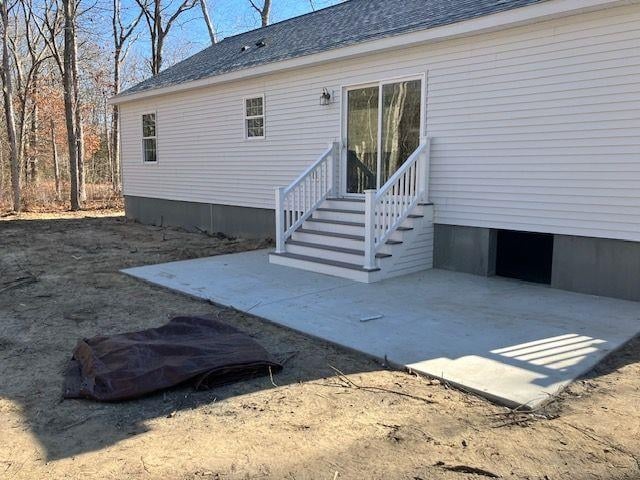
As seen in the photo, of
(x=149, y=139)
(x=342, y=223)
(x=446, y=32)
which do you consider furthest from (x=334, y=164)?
(x=149, y=139)

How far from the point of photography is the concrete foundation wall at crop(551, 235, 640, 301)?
5773 millimetres

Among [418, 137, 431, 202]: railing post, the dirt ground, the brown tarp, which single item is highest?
[418, 137, 431, 202]: railing post

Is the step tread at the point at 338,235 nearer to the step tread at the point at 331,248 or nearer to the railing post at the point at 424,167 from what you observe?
the step tread at the point at 331,248

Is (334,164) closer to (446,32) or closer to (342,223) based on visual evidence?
(342,223)

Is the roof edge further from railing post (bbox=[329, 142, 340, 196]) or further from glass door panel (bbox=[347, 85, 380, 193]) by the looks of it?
railing post (bbox=[329, 142, 340, 196])

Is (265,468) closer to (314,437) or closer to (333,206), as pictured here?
(314,437)

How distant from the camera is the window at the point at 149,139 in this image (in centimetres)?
1321

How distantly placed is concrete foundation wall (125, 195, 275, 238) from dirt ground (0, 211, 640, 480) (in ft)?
19.8

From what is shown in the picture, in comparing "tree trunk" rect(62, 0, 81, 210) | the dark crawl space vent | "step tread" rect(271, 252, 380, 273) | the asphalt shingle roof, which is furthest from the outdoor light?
"tree trunk" rect(62, 0, 81, 210)

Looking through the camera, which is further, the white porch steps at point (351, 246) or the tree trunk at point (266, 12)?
the tree trunk at point (266, 12)

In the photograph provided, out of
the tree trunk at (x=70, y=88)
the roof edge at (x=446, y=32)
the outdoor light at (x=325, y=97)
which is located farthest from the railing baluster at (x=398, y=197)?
the tree trunk at (x=70, y=88)

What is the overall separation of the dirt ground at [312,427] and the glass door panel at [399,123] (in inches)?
164

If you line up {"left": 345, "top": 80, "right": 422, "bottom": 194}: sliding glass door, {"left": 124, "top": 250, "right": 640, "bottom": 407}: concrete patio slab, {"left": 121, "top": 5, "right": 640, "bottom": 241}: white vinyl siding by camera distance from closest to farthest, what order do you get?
1. {"left": 124, "top": 250, "right": 640, "bottom": 407}: concrete patio slab
2. {"left": 121, "top": 5, "right": 640, "bottom": 241}: white vinyl siding
3. {"left": 345, "top": 80, "right": 422, "bottom": 194}: sliding glass door

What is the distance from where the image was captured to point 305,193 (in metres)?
8.32
